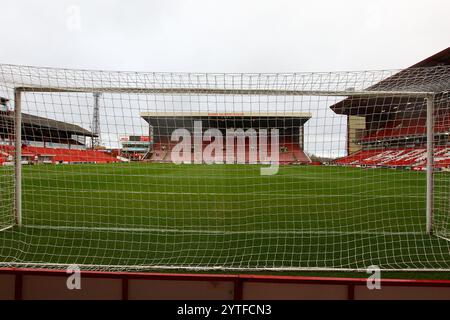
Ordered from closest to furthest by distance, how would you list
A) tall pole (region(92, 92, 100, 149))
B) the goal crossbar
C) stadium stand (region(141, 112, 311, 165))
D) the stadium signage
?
tall pole (region(92, 92, 100, 149)) < the goal crossbar < stadium stand (region(141, 112, 311, 165)) < the stadium signage

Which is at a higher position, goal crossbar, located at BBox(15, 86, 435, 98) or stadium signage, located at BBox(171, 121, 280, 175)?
goal crossbar, located at BBox(15, 86, 435, 98)

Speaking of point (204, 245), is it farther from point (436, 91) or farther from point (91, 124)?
point (436, 91)

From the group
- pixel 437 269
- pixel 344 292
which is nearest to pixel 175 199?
pixel 437 269

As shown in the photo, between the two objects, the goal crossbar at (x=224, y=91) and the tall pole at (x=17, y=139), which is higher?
the goal crossbar at (x=224, y=91)

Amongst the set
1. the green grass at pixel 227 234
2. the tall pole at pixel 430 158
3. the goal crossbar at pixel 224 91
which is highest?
the goal crossbar at pixel 224 91

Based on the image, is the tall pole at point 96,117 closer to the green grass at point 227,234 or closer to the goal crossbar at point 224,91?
the goal crossbar at point 224,91

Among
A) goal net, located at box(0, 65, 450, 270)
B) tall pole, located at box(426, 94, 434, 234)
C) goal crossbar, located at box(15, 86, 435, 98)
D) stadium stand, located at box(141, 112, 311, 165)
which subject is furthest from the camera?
stadium stand, located at box(141, 112, 311, 165)

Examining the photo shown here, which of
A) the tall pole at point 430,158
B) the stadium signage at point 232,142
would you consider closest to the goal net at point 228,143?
the tall pole at point 430,158

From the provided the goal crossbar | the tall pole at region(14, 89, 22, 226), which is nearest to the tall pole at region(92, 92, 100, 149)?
the goal crossbar

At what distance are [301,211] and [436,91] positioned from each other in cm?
316

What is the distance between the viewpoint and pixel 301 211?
6355mm

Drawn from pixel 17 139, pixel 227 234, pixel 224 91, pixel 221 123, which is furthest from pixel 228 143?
pixel 17 139

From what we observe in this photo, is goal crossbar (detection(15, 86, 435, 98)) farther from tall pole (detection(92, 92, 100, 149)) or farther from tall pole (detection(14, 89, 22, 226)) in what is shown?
tall pole (detection(14, 89, 22, 226))
